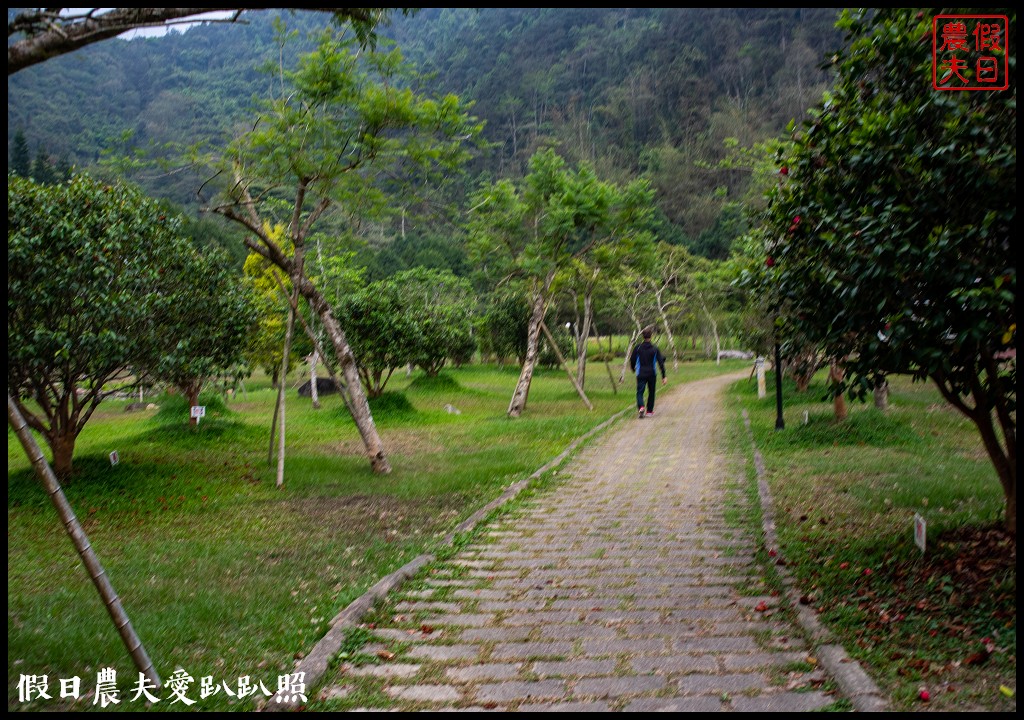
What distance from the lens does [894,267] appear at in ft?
13.7

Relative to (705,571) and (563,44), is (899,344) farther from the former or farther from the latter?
(563,44)

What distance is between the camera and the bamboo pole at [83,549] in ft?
11.6

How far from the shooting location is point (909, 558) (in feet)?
16.8

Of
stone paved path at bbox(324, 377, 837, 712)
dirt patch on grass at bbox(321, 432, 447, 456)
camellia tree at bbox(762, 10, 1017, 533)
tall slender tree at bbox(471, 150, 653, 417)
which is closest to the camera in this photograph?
stone paved path at bbox(324, 377, 837, 712)

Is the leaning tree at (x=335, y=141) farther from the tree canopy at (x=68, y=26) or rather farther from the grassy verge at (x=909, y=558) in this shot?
the grassy verge at (x=909, y=558)

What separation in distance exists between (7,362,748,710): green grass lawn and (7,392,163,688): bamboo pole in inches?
7.0

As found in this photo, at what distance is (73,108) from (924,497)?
109ft

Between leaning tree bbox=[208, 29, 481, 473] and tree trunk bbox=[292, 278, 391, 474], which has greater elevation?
leaning tree bbox=[208, 29, 481, 473]

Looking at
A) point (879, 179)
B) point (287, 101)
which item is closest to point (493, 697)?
point (879, 179)

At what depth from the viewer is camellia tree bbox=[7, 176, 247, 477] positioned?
329 inches

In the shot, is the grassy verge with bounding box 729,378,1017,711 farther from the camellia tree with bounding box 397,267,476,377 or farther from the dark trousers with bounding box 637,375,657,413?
the camellia tree with bounding box 397,267,476,377

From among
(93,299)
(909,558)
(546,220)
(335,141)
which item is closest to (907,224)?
(909,558)

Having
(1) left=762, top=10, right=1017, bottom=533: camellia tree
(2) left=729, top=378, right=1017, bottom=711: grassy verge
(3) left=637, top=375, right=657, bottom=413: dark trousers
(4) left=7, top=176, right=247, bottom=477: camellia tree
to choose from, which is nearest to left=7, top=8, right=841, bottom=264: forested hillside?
(3) left=637, top=375, right=657, bottom=413: dark trousers

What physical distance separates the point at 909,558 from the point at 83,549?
5.24 meters
